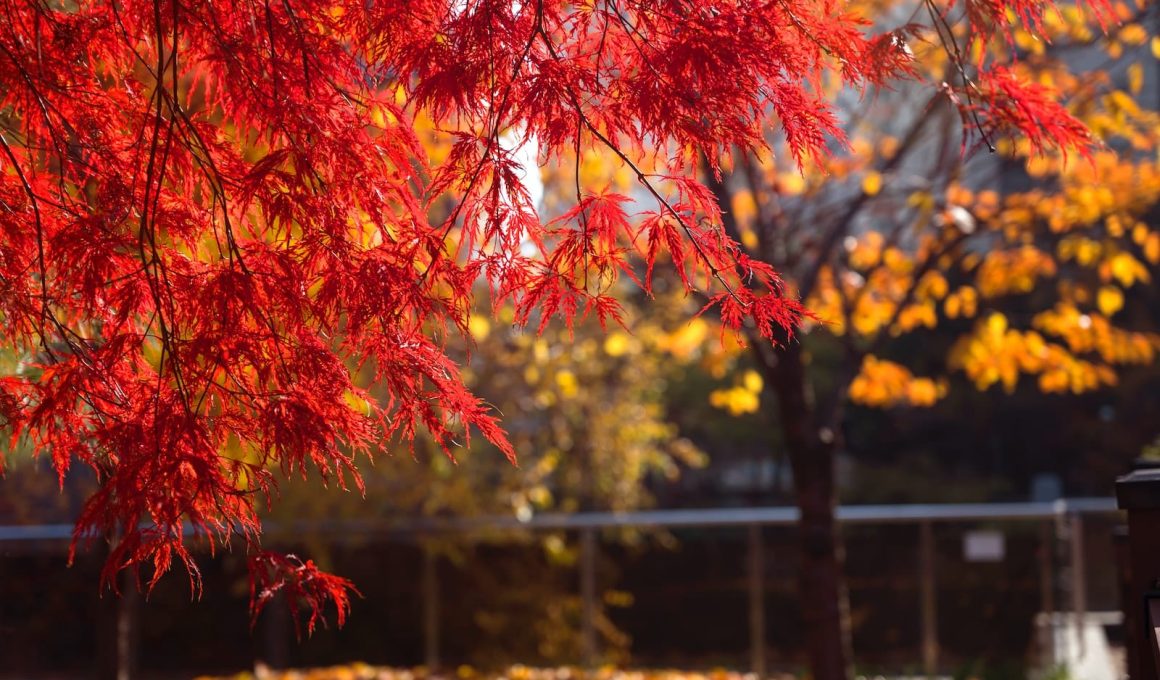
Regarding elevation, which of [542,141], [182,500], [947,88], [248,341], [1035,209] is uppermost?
[1035,209]

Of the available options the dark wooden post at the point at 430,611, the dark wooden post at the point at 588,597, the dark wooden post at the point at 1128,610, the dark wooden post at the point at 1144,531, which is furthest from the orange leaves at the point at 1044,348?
the dark wooden post at the point at 1144,531

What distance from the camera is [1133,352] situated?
859 cm

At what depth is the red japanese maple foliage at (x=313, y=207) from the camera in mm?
2947

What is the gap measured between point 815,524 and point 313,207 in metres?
4.68

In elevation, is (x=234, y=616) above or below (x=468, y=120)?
below

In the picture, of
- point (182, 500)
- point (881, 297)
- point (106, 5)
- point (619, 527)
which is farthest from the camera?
point (619, 527)

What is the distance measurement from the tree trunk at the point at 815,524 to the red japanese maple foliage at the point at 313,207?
12.7ft

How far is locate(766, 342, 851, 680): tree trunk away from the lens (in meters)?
7.08

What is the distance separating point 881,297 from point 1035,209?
1469mm

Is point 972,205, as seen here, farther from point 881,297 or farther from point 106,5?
point 106,5

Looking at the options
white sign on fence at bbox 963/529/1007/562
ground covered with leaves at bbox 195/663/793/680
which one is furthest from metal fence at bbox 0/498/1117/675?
ground covered with leaves at bbox 195/663/793/680

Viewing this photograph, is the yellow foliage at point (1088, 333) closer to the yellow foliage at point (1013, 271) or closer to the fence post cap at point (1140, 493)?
the yellow foliage at point (1013, 271)

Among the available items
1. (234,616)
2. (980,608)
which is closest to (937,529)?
(980,608)

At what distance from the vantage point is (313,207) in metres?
3.04
